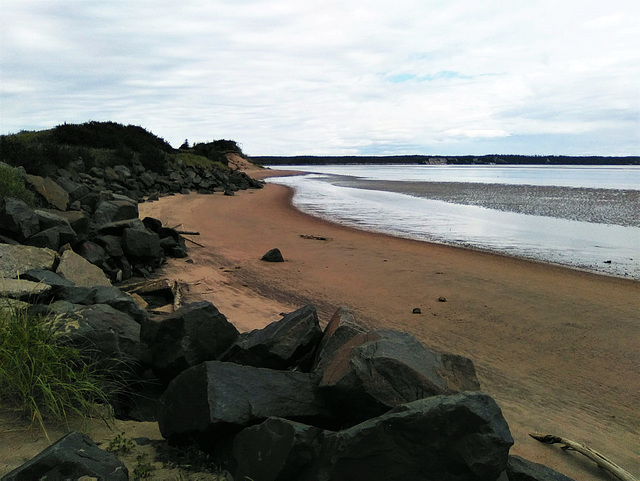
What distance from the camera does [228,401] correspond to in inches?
124

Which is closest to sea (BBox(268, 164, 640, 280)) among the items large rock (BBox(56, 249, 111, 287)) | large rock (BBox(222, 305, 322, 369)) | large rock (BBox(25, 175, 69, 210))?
large rock (BBox(222, 305, 322, 369))

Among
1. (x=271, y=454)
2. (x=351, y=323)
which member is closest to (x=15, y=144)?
(x=351, y=323)

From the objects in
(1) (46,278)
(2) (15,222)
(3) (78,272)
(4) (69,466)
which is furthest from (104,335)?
(2) (15,222)

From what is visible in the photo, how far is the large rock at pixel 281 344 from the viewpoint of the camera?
4.02 m

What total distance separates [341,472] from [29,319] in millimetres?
2794

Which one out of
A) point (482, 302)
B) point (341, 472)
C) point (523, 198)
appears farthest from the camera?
point (523, 198)

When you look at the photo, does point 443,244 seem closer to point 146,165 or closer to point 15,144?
point 15,144

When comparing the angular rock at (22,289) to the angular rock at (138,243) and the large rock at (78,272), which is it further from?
the angular rock at (138,243)

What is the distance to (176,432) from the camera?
3238 mm

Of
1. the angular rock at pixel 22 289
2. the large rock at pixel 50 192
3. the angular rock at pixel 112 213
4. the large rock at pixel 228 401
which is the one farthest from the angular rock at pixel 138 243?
the large rock at pixel 228 401

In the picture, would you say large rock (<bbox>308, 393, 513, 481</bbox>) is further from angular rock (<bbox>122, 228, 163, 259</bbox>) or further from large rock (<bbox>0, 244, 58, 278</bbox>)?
angular rock (<bbox>122, 228, 163, 259</bbox>)

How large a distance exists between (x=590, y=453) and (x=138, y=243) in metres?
7.13

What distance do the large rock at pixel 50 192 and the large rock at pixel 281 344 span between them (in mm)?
7543

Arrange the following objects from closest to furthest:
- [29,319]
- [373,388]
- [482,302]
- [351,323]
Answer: [373,388]
[29,319]
[351,323]
[482,302]
